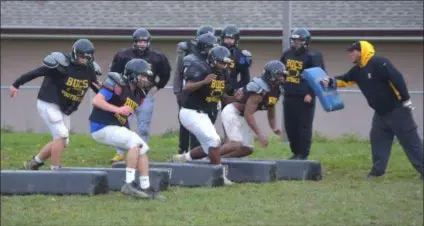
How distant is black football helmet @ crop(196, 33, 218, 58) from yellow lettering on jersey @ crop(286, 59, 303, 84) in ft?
5.68

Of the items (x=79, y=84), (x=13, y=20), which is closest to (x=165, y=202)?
(x=79, y=84)


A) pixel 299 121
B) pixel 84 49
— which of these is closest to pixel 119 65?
pixel 84 49

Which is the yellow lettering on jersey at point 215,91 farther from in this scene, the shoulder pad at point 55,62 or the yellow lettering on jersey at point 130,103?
the shoulder pad at point 55,62

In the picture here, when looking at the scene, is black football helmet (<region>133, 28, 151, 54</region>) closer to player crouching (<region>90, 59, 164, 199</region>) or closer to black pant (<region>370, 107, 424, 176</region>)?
player crouching (<region>90, 59, 164, 199</region>)

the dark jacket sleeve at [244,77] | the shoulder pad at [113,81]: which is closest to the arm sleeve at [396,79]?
the dark jacket sleeve at [244,77]

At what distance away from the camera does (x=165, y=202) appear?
11.1 m

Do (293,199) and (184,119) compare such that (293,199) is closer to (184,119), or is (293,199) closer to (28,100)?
(184,119)

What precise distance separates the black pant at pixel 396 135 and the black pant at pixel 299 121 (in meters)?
1.08

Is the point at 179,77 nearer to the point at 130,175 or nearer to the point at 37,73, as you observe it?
the point at 37,73

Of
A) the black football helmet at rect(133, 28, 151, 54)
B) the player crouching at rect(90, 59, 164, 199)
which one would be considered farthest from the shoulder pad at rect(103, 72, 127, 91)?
the black football helmet at rect(133, 28, 151, 54)

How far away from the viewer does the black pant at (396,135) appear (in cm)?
1335

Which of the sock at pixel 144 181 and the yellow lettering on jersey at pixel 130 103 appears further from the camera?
the yellow lettering on jersey at pixel 130 103

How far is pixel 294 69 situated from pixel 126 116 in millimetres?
3675

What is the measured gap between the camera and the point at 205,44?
12898 millimetres
